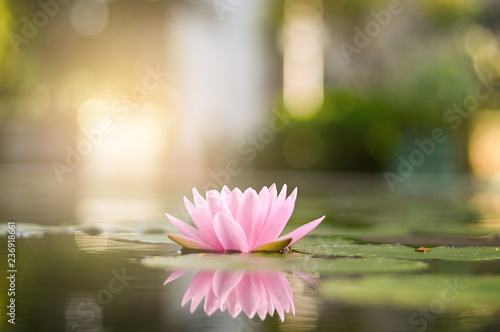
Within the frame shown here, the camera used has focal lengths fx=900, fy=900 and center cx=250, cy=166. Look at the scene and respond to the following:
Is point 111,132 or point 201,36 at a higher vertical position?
point 201,36

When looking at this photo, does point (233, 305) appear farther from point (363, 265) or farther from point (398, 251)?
point (398, 251)

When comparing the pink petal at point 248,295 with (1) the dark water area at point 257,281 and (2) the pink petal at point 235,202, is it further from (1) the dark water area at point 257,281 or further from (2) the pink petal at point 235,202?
(2) the pink petal at point 235,202

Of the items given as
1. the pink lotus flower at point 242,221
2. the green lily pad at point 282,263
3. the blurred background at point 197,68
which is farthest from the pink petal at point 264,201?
the blurred background at point 197,68

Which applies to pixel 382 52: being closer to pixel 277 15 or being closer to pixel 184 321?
pixel 277 15

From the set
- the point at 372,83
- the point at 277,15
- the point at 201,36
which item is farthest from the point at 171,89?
the point at 372,83

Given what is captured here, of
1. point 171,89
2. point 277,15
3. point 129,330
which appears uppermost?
point 277,15

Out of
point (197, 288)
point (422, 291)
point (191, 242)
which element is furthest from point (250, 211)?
point (422, 291)
